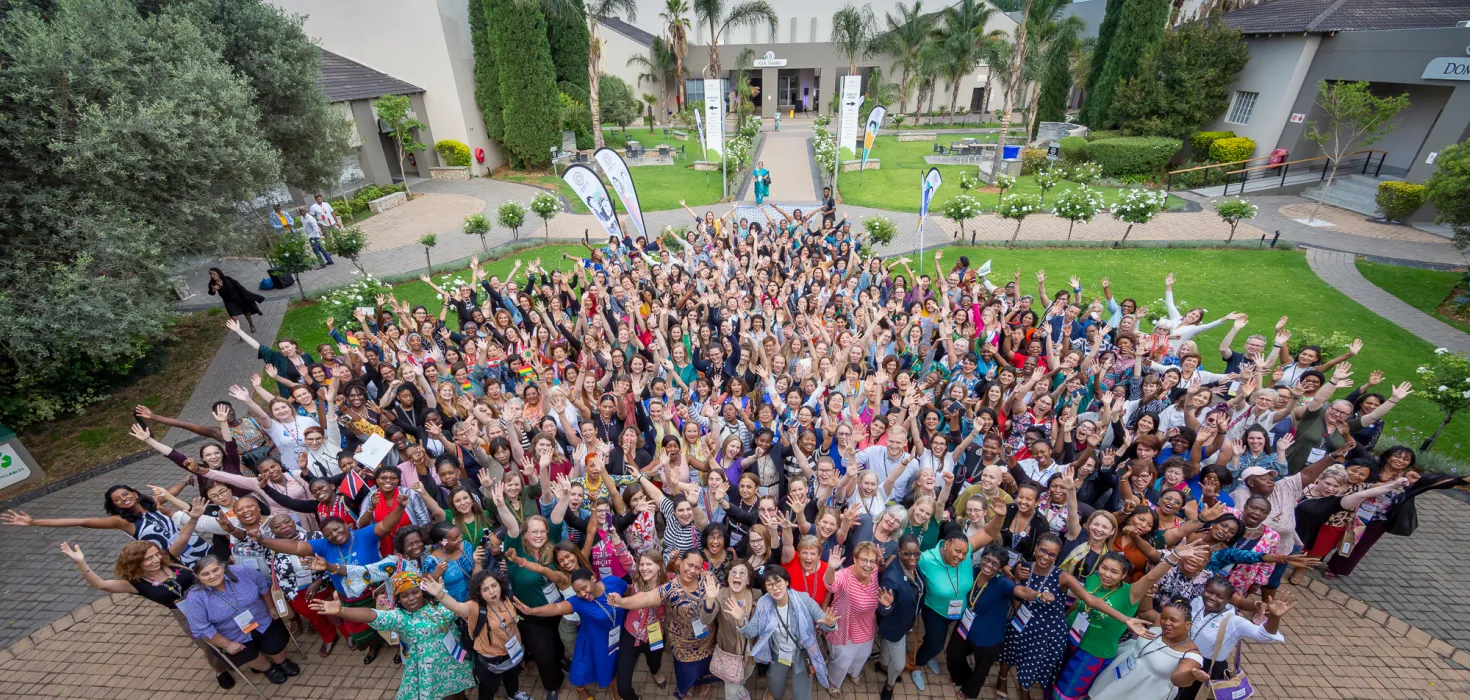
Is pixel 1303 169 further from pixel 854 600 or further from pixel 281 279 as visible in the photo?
pixel 281 279

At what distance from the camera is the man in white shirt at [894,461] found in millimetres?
5523

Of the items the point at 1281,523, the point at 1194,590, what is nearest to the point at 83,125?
the point at 1194,590

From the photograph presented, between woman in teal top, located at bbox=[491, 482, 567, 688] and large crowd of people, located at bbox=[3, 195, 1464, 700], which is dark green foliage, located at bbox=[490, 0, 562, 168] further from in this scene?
woman in teal top, located at bbox=[491, 482, 567, 688]

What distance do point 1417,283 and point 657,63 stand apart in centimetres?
4614

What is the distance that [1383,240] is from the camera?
1669 cm

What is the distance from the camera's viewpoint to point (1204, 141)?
24.8m

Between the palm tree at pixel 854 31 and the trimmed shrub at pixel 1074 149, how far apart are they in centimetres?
2209

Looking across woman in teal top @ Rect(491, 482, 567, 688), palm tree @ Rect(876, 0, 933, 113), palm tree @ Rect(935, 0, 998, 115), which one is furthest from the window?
woman in teal top @ Rect(491, 482, 567, 688)

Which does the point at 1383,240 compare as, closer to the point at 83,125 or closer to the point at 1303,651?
the point at 1303,651

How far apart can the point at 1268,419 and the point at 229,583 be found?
33.1 feet

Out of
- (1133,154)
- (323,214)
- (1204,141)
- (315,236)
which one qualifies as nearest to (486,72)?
(323,214)

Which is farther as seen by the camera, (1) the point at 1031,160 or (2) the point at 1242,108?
(1) the point at 1031,160

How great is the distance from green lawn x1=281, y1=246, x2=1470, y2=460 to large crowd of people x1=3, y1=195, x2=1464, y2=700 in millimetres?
4858

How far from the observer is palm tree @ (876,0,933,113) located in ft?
151
